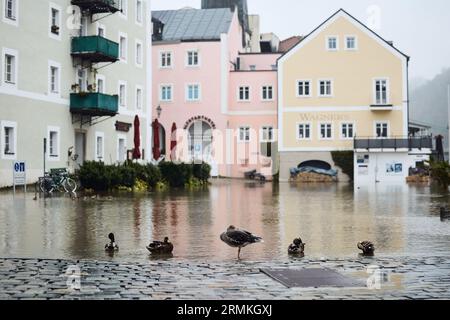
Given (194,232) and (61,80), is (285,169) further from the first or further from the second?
(194,232)

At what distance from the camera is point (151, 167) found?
3662 centimetres

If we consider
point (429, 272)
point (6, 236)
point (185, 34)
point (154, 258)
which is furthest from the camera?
point (185, 34)

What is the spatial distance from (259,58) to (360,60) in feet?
42.7

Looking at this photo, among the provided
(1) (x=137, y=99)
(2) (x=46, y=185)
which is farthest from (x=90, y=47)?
(2) (x=46, y=185)

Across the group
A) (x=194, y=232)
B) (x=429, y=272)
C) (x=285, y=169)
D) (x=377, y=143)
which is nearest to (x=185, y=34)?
(x=285, y=169)

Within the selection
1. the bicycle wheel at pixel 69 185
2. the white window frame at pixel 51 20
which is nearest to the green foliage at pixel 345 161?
the white window frame at pixel 51 20

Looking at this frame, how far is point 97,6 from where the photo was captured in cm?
3891

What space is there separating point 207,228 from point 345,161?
142ft

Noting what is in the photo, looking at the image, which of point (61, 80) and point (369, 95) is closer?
point (61, 80)

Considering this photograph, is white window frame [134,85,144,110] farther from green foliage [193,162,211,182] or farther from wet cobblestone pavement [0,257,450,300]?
wet cobblestone pavement [0,257,450,300]

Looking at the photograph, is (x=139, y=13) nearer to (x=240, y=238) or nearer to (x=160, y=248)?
(x=160, y=248)

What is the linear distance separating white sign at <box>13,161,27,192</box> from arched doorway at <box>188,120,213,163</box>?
30.9 meters

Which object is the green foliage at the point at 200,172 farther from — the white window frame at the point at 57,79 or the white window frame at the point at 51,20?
the white window frame at the point at 51,20

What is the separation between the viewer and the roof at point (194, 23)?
207ft
